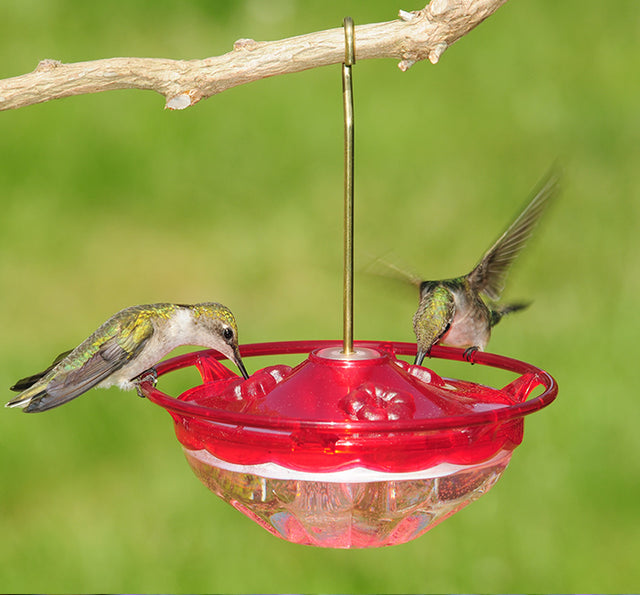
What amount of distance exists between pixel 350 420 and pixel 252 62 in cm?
68

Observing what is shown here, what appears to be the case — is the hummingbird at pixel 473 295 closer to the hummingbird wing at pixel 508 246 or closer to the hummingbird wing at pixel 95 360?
the hummingbird wing at pixel 508 246

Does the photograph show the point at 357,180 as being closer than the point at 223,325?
No

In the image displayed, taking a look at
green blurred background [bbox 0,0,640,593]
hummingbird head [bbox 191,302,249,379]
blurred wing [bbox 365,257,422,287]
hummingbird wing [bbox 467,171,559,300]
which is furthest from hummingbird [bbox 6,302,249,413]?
green blurred background [bbox 0,0,640,593]

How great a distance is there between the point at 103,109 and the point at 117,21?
1.67ft

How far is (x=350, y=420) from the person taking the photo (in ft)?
5.14

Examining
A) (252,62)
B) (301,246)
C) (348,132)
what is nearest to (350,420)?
(348,132)

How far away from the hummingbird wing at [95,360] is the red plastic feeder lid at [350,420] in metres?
0.38

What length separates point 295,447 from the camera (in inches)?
59.9

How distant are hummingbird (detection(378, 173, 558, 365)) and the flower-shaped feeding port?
420mm

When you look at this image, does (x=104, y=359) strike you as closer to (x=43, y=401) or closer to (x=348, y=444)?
(x=43, y=401)

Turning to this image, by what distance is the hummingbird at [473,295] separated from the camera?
2219 mm

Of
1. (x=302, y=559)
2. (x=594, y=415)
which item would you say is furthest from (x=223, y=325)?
(x=594, y=415)

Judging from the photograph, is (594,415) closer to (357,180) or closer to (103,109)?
(357,180)

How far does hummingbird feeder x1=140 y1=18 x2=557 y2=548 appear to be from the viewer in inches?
58.5
